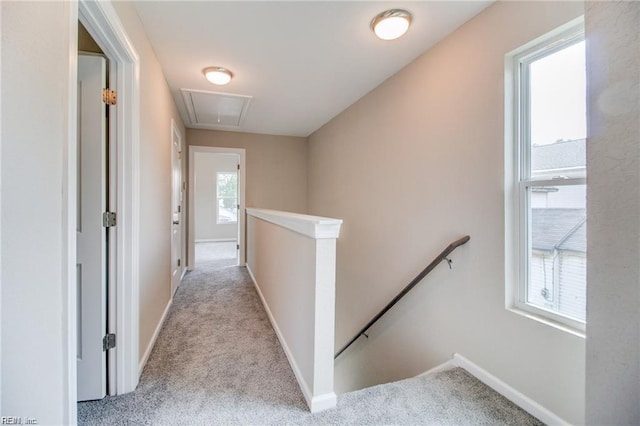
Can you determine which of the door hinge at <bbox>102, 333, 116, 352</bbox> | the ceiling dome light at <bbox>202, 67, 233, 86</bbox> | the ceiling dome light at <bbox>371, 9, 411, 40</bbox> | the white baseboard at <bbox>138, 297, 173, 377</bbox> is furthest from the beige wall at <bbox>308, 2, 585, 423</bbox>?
the door hinge at <bbox>102, 333, 116, 352</bbox>

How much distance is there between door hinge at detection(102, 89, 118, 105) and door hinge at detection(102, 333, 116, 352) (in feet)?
4.24

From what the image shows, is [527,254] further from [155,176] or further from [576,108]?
[155,176]

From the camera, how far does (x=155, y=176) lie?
2.24m

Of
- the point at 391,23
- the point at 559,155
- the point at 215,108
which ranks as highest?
the point at 215,108

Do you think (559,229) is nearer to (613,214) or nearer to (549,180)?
(549,180)

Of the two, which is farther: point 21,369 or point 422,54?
point 422,54

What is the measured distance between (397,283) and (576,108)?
1717mm

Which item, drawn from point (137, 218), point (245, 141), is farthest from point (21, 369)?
point (245, 141)

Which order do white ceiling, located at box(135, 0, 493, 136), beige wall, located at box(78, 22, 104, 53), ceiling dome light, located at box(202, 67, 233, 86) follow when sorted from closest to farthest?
beige wall, located at box(78, 22, 104, 53), white ceiling, located at box(135, 0, 493, 136), ceiling dome light, located at box(202, 67, 233, 86)

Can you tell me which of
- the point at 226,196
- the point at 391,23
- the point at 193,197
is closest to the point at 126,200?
the point at 391,23

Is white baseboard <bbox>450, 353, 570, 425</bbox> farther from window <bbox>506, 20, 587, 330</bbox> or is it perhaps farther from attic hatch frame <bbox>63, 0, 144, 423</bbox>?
attic hatch frame <bbox>63, 0, 144, 423</bbox>

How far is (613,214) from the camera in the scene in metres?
0.70

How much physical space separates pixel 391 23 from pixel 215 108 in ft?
8.41

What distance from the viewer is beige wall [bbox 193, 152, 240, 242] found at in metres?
7.79
